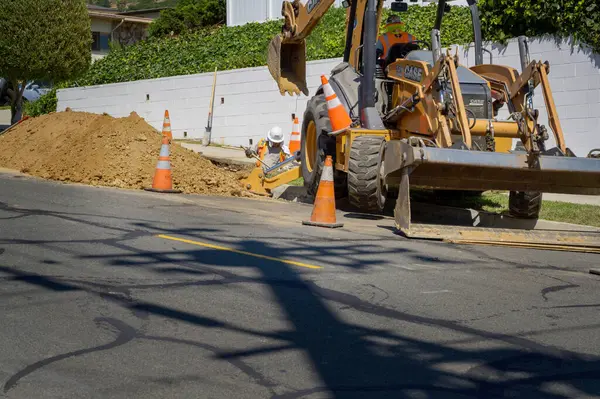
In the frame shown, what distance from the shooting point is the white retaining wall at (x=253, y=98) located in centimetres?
1686

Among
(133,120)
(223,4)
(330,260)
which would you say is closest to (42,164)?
(133,120)

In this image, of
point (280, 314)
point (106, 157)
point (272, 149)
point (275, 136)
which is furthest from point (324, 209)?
point (272, 149)

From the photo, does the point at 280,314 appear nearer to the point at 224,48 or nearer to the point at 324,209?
the point at 324,209

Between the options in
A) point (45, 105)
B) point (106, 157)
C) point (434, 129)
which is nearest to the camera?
point (434, 129)

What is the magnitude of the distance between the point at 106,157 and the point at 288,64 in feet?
11.5

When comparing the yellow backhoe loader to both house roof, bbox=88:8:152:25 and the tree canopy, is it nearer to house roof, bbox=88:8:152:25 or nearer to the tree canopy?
the tree canopy

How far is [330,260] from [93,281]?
2399 millimetres

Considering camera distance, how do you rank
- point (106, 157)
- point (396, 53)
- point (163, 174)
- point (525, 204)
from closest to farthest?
point (525, 204)
point (396, 53)
point (163, 174)
point (106, 157)

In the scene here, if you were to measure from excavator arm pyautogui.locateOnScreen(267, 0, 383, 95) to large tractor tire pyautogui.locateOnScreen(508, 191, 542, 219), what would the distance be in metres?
3.02

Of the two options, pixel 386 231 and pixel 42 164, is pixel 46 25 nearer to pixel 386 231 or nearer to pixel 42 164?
pixel 42 164

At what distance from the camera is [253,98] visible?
959 inches

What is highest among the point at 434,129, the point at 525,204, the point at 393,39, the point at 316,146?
the point at 393,39

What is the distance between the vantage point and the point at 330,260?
8602 millimetres

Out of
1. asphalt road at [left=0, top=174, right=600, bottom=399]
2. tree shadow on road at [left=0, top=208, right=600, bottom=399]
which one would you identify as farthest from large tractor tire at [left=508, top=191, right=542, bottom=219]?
tree shadow on road at [left=0, top=208, right=600, bottom=399]
